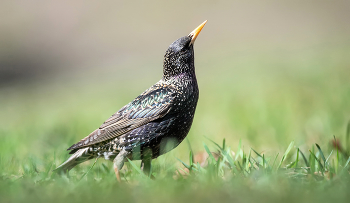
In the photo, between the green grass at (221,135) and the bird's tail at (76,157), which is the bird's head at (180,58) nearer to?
the green grass at (221,135)

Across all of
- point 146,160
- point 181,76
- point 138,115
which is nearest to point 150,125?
point 138,115

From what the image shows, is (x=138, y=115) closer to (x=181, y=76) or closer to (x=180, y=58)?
(x=181, y=76)

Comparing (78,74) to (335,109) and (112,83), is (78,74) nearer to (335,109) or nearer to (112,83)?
(112,83)

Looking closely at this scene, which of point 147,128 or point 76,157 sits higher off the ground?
point 147,128

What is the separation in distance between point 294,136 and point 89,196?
3.28 m

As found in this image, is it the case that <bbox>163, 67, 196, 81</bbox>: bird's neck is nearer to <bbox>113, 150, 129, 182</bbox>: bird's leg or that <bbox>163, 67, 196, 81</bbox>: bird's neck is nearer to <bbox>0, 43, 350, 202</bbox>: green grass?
<bbox>0, 43, 350, 202</bbox>: green grass

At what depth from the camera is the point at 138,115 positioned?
3.61m

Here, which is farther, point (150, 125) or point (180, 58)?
point (180, 58)

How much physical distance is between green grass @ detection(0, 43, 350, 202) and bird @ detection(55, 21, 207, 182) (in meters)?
0.15

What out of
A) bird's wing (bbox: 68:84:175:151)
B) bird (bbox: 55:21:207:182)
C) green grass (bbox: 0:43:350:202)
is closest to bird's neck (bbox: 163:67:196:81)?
bird (bbox: 55:21:207:182)

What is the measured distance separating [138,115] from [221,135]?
2176mm

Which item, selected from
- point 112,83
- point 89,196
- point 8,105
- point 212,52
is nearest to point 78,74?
point 112,83

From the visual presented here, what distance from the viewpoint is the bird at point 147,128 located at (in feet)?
11.3

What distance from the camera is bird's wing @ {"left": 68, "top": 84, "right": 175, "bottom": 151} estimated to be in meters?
3.49
